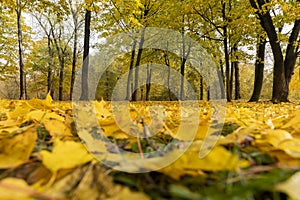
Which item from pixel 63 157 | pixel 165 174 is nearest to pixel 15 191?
pixel 63 157

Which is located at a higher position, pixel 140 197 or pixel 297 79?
pixel 297 79

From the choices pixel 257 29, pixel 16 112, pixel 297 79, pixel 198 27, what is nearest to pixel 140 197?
pixel 16 112

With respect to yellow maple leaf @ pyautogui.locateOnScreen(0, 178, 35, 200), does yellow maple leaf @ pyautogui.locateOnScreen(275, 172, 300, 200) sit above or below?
above

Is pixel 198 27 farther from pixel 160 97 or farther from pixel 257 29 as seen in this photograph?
pixel 160 97

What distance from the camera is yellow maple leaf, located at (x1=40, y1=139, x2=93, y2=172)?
305mm

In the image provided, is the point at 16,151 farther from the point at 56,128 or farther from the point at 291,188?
the point at 291,188

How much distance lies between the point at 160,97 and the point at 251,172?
92.4ft

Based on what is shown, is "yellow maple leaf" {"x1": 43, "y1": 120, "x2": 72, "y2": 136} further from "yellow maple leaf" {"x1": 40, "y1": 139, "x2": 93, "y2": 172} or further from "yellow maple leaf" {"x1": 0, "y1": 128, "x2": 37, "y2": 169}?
"yellow maple leaf" {"x1": 40, "y1": 139, "x2": 93, "y2": 172}

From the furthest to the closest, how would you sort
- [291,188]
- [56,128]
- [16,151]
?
[56,128] → [16,151] → [291,188]

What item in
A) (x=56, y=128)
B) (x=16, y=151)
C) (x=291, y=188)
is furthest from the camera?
(x=56, y=128)

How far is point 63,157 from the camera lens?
313mm

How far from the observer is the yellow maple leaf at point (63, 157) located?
0.31 metres

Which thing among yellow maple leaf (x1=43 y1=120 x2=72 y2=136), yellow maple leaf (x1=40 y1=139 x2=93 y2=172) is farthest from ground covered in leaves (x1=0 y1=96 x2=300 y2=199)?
yellow maple leaf (x1=43 y1=120 x2=72 y2=136)

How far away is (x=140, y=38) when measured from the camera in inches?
539
